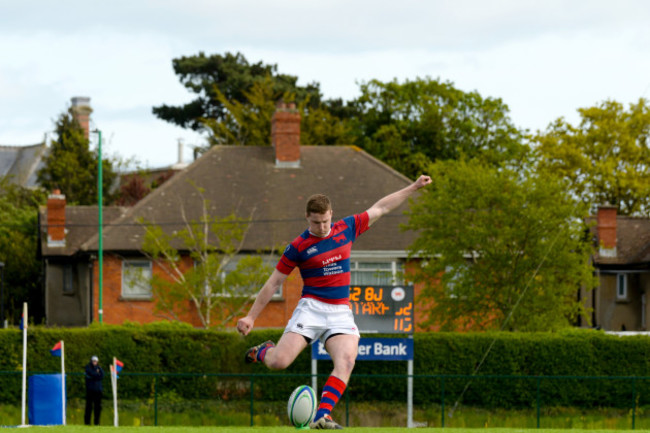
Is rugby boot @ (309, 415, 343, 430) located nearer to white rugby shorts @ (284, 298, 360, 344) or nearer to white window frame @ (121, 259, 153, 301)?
white rugby shorts @ (284, 298, 360, 344)

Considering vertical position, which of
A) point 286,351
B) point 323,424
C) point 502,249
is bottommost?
point 323,424

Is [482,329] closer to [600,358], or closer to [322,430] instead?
[600,358]

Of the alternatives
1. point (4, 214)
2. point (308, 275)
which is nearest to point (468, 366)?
point (308, 275)

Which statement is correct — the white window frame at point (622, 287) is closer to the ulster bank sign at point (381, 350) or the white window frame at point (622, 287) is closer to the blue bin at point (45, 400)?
the ulster bank sign at point (381, 350)

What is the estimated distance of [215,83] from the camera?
76938 millimetres

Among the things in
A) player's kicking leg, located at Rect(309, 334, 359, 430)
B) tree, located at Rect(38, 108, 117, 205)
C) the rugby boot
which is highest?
tree, located at Rect(38, 108, 117, 205)

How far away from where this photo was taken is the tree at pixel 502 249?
109 feet

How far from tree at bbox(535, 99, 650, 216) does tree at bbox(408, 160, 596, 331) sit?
32077 mm

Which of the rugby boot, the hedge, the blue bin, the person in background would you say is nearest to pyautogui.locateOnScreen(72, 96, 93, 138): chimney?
the hedge

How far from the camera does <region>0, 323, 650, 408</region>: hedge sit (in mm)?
28625

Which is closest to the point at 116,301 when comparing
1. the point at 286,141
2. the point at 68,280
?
the point at 286,141

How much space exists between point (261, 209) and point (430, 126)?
2099cm

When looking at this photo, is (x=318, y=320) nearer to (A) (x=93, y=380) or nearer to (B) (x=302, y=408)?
(B) (x=302, y=408)

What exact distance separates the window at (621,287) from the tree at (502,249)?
23.1 metres
